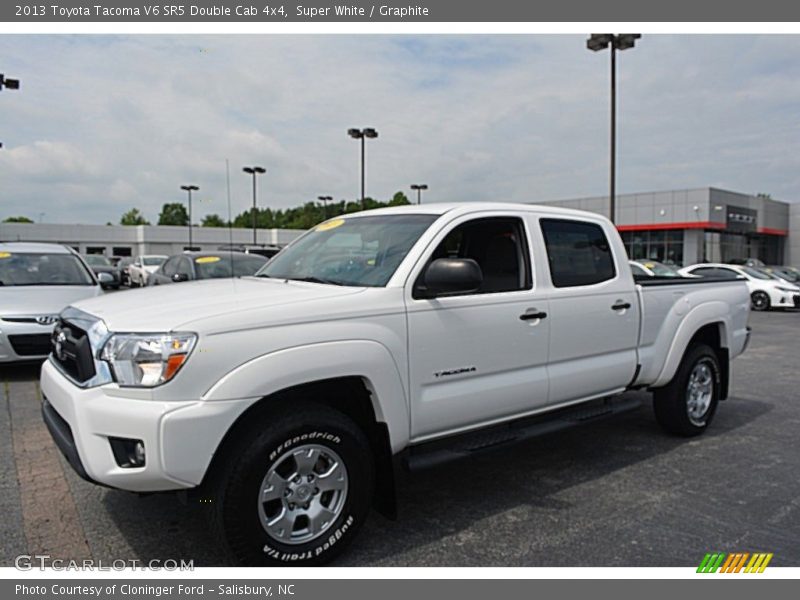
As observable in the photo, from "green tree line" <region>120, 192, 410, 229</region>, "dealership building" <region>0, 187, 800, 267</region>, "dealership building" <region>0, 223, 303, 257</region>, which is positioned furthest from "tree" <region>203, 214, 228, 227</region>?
"dealership building" <region>0, 187, 800, 267</region>

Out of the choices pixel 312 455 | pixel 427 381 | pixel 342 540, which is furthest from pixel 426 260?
pixel 342 540

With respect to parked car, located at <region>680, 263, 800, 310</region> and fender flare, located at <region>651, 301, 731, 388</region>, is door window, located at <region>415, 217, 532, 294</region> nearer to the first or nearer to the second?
fender flare, located at <region>651, 301, 731, 388</region>

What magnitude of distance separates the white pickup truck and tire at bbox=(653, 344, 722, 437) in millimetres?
468

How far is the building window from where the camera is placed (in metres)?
39.1

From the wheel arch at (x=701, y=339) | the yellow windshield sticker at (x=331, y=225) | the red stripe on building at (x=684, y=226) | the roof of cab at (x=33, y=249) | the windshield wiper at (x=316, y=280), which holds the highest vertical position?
the red stripe on building at (x=684, y=226)

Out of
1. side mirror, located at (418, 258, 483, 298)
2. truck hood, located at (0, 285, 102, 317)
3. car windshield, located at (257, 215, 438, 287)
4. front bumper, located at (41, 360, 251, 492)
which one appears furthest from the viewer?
truck hood, located at (0, 285, 102, 317)

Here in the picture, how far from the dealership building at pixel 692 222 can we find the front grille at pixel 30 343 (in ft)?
117

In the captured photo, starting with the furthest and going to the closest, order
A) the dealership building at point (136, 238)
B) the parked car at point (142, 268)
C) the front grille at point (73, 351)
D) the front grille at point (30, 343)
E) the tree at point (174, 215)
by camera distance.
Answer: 1. the tree at point (174, 215)
2. the dealership building at point (136, 238)
3. the parked car at point (142, 268)
4. the front grille at point (30, 343)
5. the front grille at point (73, 351)

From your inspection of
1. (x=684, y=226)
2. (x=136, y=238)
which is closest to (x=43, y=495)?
(x=684, y=226)

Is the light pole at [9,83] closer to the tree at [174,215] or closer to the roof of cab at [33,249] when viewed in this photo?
the roof of cab at [33,249]

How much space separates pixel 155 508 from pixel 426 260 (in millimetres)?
2267

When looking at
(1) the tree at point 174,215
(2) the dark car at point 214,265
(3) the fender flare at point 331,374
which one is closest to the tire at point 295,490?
(3) the fender flare at point 331,374

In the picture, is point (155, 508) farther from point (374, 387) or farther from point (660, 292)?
point (660, 292)

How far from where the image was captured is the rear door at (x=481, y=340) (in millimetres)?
3689
